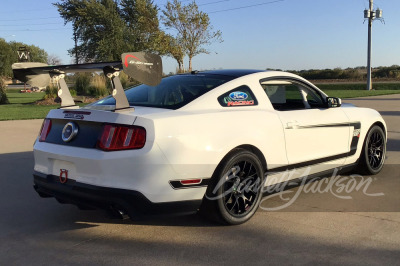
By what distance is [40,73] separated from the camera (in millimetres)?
4363

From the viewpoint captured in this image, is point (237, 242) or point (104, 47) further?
point (104, 47)

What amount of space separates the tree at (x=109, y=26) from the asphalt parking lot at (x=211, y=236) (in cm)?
3620

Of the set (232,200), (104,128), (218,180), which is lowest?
(232,200)

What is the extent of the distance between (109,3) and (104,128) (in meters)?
42.2

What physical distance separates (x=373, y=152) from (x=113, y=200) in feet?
13.2

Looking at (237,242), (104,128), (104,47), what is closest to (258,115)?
(237,242)

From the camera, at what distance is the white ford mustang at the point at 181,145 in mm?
3463

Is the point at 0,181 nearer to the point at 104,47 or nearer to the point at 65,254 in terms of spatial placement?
the point at 65,254

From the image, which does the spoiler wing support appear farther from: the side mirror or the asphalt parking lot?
the side mirror

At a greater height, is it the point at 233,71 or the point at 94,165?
the point at 233,71

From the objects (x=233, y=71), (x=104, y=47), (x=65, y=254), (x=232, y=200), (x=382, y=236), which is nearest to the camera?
(x=65, y=254)

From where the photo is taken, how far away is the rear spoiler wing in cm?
357

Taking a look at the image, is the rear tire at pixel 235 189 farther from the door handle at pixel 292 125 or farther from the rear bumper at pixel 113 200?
the door handle at pixel 292 125

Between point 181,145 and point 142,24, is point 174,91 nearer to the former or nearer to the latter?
point 181,145
